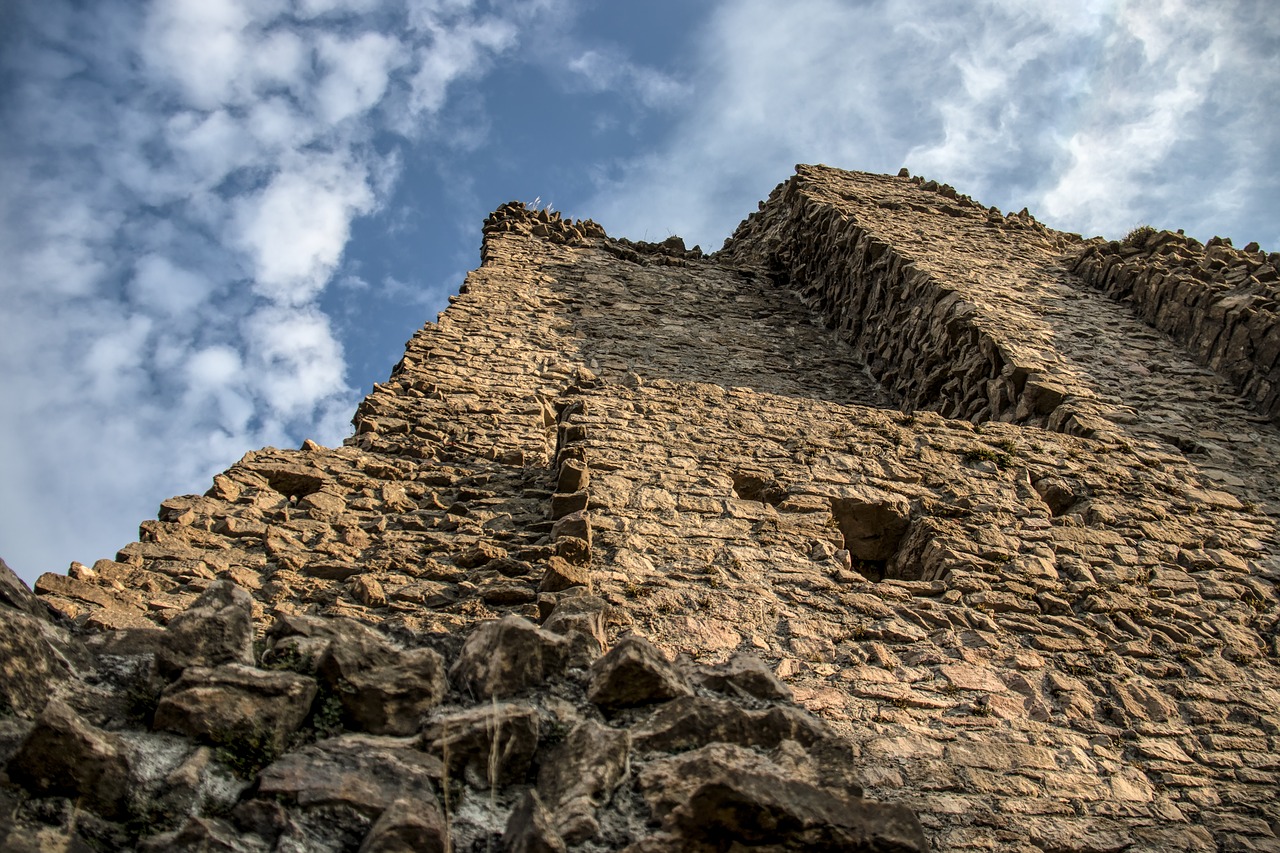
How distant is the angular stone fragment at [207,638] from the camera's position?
8.43ft

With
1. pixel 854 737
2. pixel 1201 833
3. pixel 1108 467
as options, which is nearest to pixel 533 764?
pixel 854 737

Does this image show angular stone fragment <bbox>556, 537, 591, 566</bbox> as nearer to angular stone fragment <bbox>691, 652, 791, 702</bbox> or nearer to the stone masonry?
the stone masonry

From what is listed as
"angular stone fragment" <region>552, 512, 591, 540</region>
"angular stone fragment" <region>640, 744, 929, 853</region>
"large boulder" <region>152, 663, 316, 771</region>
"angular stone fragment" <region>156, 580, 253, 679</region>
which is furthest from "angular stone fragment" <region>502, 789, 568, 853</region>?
"angular stone fragment" <region>552, 512, 591, 540</region>

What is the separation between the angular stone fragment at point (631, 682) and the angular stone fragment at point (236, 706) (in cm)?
82

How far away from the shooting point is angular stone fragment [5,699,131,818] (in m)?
2.08

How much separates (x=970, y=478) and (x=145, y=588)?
177 inches

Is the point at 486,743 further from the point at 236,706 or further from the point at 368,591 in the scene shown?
the point at 368,591

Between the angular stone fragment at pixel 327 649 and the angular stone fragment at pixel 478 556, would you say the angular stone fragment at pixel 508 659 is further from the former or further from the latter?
the angular stone fragment at pixel 478 556

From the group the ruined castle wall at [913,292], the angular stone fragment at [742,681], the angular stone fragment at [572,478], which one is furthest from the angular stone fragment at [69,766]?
the ruined castle wall at [913,292]

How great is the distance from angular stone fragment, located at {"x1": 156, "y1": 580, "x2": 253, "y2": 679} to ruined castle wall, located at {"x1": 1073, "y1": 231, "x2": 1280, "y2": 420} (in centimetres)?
781

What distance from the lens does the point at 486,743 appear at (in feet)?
8.25

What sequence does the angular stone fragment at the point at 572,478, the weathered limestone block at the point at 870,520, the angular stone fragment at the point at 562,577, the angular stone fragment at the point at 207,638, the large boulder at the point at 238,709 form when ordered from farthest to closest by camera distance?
the weathered limestone block at the point at 870,520
the angular stone fragment at the point at 572,478
the angular stone fragment at the point at 562,577
the angular stone fragment at the point at 207,638
the large boulder at the point at 238,709

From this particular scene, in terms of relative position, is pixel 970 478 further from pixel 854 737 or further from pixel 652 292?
pixel 652 292

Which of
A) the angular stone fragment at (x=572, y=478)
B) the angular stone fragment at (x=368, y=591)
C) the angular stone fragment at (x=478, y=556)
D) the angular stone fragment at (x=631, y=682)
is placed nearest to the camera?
the angular stone fragment at (x=631, y=682)
